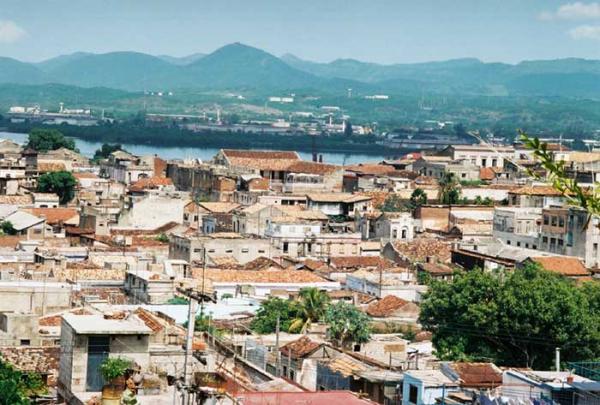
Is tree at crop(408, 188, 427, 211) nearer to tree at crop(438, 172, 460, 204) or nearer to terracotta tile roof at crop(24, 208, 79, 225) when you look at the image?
tree at crop(438, 172, 460, 204)

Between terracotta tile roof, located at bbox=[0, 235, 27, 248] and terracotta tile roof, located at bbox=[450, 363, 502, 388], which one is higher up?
terracotta tile roof, located at bbox=[450, 363, 502, 388]

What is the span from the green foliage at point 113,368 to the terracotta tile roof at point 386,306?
15.5 metres

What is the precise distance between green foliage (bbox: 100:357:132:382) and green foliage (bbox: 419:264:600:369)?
8995 mm

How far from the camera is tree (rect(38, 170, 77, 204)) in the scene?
5041cm

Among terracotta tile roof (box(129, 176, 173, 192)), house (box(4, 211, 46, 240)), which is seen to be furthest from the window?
terracotta tile roof (box(129, 176, 173, 192))

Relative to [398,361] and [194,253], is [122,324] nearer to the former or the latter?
[398,361]

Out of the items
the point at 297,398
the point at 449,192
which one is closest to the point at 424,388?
the point at 297,398

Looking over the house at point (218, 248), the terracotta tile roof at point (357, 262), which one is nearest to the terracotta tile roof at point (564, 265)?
the terracotta tile roof at point (357, 262)

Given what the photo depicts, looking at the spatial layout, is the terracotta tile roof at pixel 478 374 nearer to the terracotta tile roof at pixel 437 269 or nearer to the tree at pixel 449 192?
the terracotta tile roof at pixel 437 269

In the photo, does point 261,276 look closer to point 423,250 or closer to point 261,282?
point 261,282

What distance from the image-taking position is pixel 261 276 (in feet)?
97.1

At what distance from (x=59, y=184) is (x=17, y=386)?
3928cm

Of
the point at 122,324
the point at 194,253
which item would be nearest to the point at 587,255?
the point at 194,253

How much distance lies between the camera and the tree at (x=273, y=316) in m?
21.7
